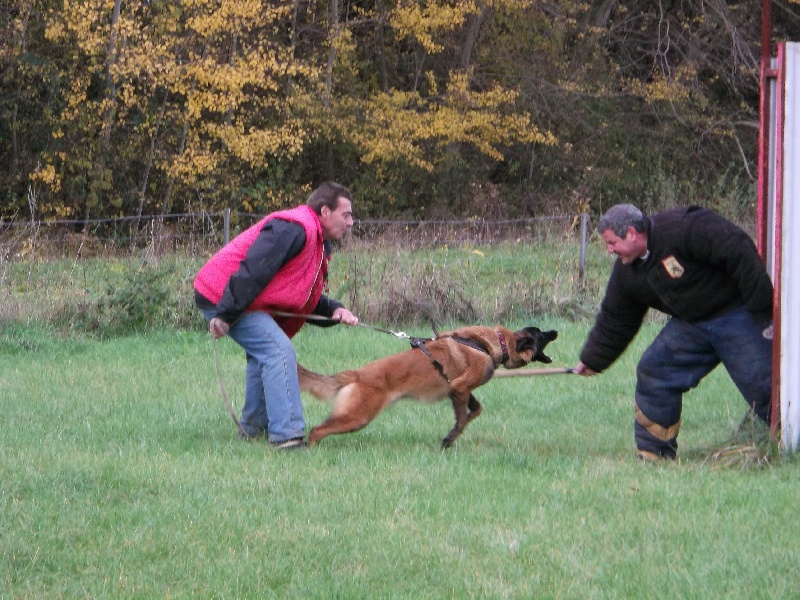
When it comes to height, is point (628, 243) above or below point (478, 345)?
above

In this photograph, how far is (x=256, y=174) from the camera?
84.1 feet

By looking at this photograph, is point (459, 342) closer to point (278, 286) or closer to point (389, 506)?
point (278, 286)

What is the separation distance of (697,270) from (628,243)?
17.0 inches

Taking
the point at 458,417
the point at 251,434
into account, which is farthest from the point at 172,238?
the point at 458,417

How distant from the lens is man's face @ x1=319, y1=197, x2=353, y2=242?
23.6 ft

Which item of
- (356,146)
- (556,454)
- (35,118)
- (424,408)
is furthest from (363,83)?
(556,454)

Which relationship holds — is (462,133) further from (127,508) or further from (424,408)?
(127,508)

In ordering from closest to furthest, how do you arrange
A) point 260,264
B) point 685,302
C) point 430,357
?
point 685,302
point 260,264
point 430,357

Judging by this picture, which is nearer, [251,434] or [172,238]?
[251,434]

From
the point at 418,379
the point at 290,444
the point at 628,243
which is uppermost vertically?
the point at 628,243

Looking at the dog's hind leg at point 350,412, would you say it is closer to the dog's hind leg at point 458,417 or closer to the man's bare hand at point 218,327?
the dog's hind leg at point 458,417

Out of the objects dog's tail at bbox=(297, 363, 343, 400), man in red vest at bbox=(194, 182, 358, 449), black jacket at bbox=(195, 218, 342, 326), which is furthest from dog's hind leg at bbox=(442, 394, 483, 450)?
black jacket at bbox=(195, 218, 342, 326)

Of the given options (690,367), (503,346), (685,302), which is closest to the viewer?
(685,302)

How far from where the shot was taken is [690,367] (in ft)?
22.6
